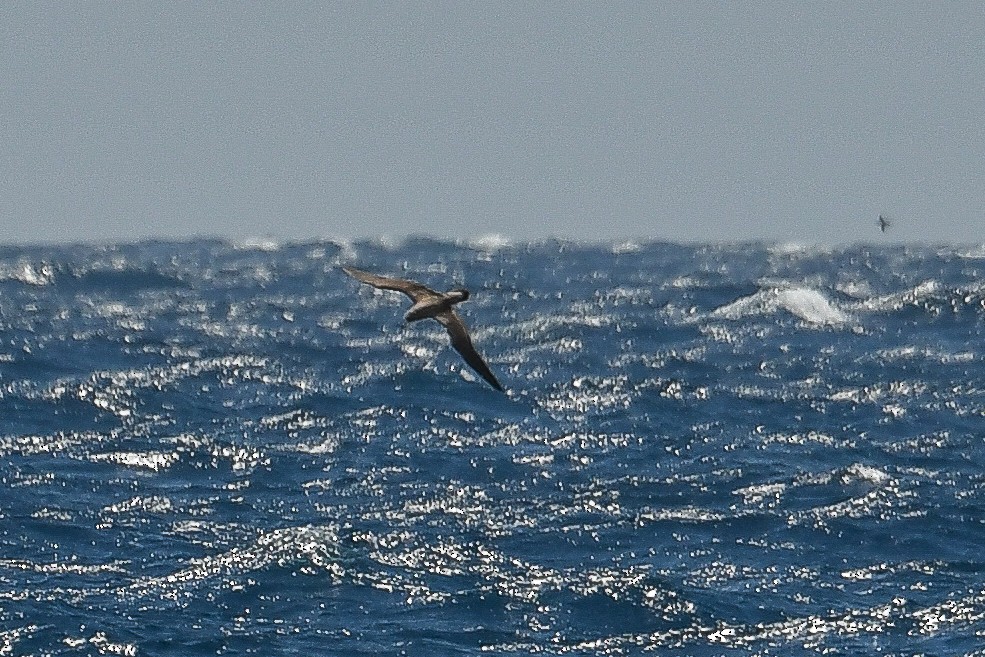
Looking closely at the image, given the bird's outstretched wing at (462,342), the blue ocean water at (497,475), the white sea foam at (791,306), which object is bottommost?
the blue ocean water at (497,475)

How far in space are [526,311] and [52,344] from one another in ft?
58.1

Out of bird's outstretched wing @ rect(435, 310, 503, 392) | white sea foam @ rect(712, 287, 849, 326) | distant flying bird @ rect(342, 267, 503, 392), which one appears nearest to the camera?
distant flying bird @ rect(342, 267, 503, 392)

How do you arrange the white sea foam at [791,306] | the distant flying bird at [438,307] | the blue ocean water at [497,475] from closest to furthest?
the distant flying bird at [438,307] → the blue ocean water at [497,475] → the white sea foam at [791,306]

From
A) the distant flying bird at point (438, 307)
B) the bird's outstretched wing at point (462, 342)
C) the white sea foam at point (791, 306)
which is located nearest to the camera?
the distant flying bird at point (438, 307)

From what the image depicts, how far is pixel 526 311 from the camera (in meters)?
62.6

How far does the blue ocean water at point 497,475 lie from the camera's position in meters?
29.8

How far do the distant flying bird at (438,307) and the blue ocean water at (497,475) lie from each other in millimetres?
6540

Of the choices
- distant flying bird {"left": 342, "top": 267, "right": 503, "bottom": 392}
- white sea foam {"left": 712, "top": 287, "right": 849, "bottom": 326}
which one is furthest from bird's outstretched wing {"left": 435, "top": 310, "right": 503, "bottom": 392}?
white sea foam {"left": 712, "top": 287, "right": 849, "bottom": 326}

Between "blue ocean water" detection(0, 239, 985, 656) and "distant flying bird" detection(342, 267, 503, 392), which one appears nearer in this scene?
"distant flying bird" detection(342, 267, 503, 392)

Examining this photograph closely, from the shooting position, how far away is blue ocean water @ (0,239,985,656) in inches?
1173

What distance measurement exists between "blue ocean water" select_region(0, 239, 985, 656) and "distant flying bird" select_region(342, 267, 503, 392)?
654cm

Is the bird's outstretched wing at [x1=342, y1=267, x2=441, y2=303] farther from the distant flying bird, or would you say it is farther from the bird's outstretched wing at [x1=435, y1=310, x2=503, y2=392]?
the bird's outstretched wing at [x1=435, y1=310, x2=503, y2=392]

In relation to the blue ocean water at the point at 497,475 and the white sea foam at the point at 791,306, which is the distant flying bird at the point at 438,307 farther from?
the white sea foam at the point at 791,306

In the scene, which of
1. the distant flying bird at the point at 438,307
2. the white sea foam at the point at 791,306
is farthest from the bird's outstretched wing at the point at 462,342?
the white sea foam at the point at 791,306
